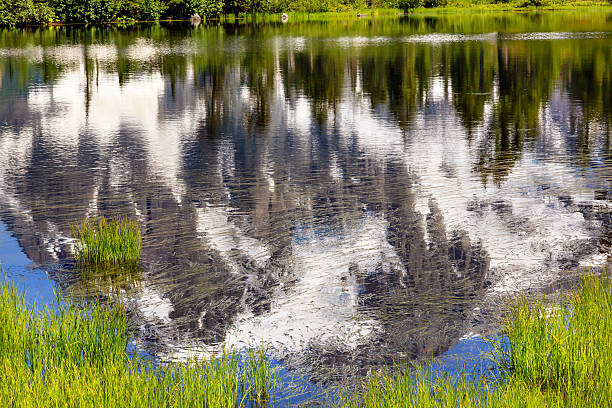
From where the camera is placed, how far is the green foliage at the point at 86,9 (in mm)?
91125

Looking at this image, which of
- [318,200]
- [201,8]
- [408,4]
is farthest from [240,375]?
[408,4]

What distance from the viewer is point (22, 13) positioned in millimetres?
84375

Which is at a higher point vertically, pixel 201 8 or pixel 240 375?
pixel 201 8

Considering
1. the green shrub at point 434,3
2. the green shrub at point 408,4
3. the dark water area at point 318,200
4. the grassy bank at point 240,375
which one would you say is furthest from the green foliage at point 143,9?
the grassy bank at point 240,375

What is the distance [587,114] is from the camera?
2322 centimetres

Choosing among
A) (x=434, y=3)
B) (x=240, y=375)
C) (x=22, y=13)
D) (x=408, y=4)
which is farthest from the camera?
(x=434, y=3)

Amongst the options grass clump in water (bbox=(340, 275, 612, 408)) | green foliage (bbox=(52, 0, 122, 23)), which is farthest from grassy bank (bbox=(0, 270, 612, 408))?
green foliage (bbox=(52, 0, 122, 23))

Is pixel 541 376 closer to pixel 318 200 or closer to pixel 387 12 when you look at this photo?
pixel 318 200

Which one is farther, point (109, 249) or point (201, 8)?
point (201, 8)

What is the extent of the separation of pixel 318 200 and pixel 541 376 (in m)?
7.78

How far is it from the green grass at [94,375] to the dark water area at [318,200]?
3.79 feet

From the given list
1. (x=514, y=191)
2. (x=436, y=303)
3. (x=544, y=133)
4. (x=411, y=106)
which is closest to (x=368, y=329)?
A: (x=436, y=303)

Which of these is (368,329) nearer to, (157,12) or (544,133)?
(544,133)

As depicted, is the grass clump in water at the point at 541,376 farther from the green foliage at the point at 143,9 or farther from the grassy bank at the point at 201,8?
the green foliage at the point at 143,9
